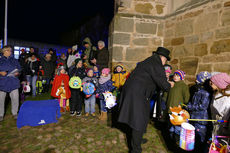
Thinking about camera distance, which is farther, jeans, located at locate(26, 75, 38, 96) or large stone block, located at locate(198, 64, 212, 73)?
jeans, located at locate(26, 75, 38, 96)

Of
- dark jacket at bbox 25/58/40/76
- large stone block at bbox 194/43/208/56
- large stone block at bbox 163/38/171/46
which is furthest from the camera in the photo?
dark jacket at bbox 25/58/40/76

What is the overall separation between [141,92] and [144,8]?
152 inches

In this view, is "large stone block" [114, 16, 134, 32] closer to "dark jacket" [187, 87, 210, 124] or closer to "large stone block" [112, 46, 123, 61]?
"large stone block" [112, 46, 123, 61]

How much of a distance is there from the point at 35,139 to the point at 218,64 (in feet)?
15.5

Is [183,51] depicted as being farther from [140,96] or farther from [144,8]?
[140,96]

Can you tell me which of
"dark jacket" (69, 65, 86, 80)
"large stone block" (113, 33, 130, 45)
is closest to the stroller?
"dark jacket" (69, 65, 86, 80)

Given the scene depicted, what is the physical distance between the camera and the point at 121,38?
536 centimetres

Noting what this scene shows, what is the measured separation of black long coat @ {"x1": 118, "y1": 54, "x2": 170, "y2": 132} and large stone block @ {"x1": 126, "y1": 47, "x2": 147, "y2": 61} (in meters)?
2.68

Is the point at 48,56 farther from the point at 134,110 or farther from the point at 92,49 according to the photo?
the point at 134,110

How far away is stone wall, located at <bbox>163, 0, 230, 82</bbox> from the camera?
12.2 ft

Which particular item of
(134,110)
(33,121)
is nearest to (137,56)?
(134,110)

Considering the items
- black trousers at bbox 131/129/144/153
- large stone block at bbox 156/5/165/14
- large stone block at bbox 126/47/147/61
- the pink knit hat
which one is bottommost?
black trousers at bbox 131/129/144/153

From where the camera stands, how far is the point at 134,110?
8.65ft

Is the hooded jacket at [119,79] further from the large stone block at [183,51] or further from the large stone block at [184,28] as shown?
the large stone block at [184,28]
